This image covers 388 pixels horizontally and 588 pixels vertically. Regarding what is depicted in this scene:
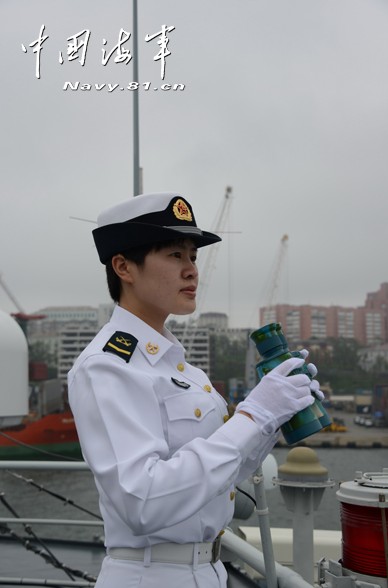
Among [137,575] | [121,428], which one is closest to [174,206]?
[121,428]

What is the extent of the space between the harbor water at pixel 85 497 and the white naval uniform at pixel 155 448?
15189 mm

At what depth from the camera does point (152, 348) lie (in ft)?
5.86

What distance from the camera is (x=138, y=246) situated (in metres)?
1.79

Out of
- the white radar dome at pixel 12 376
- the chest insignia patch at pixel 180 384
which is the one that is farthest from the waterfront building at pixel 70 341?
the chest insignia patch at pixel 180 384

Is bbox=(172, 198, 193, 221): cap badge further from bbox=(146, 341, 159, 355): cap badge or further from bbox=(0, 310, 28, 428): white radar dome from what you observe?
bbox=(0, 310, 28, 428): white radar dome

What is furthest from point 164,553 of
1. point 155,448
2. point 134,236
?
point 134,236

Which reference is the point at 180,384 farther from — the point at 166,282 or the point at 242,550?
the point at 242,550

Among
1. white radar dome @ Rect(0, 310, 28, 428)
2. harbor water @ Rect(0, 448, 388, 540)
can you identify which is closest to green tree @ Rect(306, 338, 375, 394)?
harbor water @ Rect(0, 448, 388, 540)

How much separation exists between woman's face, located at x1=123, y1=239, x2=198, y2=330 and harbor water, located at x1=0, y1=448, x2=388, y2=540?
50.0ft

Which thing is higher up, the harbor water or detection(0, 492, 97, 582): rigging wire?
detection(0, 492, 97, 582): rigging wire

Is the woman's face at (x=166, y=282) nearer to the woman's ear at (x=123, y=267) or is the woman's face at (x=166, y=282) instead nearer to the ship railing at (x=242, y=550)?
the woman's ear at (x=123, y=267)

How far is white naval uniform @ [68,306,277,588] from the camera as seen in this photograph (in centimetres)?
146

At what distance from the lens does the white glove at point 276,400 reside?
1.59 meters

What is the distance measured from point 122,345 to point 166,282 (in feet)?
0.65
